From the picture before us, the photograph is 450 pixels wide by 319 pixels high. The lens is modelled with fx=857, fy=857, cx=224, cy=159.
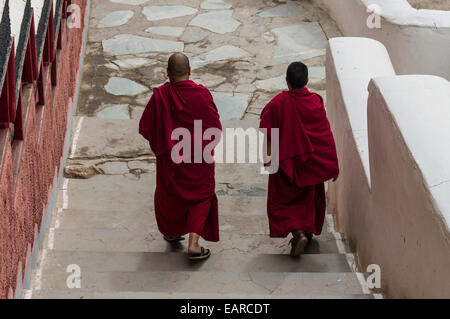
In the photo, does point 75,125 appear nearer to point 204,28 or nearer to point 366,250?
point 204,28

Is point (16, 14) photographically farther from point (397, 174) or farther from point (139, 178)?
point (139, 178)

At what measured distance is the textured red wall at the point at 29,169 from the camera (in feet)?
12.1

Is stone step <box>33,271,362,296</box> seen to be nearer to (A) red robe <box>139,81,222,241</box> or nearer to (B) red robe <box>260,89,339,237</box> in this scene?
(A) red robe <box>139,81,222,241</box>

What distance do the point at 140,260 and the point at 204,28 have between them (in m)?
4.78

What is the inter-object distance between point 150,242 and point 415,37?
2.80 m

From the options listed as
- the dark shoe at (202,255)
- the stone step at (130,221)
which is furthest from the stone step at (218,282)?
the stone step at (130,221)

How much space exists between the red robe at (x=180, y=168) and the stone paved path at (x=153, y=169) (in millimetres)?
205

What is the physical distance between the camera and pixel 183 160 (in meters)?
5.05

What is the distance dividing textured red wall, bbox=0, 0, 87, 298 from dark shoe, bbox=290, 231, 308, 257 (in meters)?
1.49

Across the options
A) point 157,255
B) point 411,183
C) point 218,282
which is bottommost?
point 218,282

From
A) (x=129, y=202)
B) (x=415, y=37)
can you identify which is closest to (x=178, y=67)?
(x=129, y=202)

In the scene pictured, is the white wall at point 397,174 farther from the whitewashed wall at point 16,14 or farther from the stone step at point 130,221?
the whitewashed wall at point 16,14

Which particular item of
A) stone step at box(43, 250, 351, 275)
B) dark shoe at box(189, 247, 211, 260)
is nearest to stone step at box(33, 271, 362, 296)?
stone step at box(43, 250, 351, 275)

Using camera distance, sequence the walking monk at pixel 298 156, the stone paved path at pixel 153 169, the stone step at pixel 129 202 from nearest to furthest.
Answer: the stone paved path at pixel 153 169 < the walking monk at pixel 298 156 < the stone step at pixel 129 202
